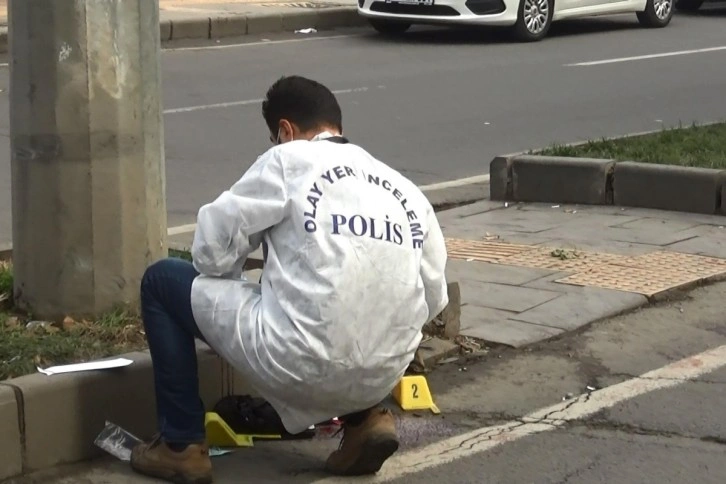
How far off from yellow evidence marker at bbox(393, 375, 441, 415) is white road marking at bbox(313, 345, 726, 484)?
0.27 meters

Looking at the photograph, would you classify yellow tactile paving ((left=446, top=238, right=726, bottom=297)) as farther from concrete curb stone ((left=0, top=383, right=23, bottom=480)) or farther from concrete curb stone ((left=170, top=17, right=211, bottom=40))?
concrete curb stone ((left=170, top=17, right=211, bottom=40))

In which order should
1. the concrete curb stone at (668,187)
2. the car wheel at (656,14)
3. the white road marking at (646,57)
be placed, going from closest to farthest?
1. the concrete curb stone at (668,187)
2. the white road marking at (646,57)
3. the car wheel at (656,14)

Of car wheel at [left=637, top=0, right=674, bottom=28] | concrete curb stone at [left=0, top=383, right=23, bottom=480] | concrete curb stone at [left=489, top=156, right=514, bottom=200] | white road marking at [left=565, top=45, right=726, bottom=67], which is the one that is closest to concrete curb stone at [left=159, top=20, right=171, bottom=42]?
white road marking at [left=565, top=45, right=726, bottom=67]

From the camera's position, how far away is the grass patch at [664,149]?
844cm

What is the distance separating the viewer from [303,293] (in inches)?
158

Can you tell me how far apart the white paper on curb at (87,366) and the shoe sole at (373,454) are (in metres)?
0.78

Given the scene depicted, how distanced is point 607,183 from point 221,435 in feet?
13.7

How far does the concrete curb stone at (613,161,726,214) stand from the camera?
786 centimetres

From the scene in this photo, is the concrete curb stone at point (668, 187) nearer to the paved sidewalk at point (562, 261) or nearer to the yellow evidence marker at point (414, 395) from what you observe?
the paved sidewalk at point (562, 261)

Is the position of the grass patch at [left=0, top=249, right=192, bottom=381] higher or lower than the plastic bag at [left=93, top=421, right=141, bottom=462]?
higher

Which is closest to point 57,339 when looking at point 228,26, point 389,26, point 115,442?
point 115,442

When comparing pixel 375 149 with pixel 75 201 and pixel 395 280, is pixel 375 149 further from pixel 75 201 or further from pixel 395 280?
pixel 395 280

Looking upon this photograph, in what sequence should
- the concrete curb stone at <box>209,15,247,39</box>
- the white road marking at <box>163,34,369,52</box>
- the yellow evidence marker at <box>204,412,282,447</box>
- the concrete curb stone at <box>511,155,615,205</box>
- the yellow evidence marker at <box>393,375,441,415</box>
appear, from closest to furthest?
the yellow evidence marker at <box>204,412,282,447</box>
the yellow evidence marker at <box>393,375,441,415</box>
the concrete curb stone at <box>511,155,615,205</box>
the white road marking at <box>163,34,369,52</box>
the concrete curb stone at <box>209,15,247,39</box>

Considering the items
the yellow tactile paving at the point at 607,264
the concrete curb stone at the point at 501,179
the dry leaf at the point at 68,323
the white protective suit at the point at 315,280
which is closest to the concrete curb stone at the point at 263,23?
the concrete curb stone at the point at 501,179
